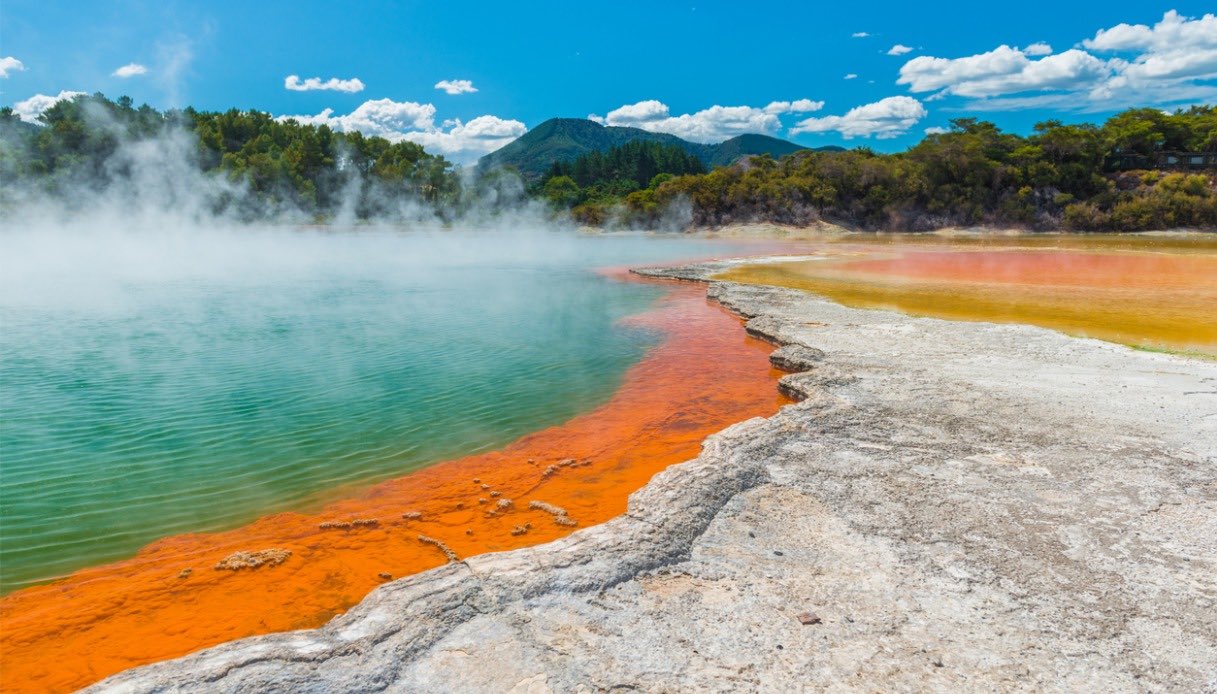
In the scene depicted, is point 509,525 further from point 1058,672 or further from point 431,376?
point 431,376

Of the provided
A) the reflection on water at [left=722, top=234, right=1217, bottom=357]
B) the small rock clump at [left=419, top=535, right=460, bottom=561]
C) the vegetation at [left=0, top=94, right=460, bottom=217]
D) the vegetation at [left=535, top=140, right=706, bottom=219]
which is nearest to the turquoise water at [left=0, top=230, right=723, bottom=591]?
the small rock clump at [left=419, top=535, right=460, bottom=561]

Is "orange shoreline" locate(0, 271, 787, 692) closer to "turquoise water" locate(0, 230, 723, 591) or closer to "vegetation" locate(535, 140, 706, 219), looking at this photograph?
"turquoise water" locate(0, 230, 723, 591)

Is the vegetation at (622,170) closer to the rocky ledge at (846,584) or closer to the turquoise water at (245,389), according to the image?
the turquoise water at (245,389)

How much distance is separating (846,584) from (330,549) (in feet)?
10.8

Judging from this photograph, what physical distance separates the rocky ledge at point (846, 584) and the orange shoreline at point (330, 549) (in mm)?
760

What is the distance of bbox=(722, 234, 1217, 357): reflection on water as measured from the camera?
35.3ft

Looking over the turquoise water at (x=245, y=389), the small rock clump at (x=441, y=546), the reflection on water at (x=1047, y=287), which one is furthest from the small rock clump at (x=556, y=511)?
the reflection on water at (x=1047, y=287)

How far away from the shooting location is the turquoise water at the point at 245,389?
5215 mm

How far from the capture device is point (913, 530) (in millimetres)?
3939

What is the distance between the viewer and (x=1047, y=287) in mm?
16547

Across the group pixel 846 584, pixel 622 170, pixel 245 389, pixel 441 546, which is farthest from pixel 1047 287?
pixel 622 170

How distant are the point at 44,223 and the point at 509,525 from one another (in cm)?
5139

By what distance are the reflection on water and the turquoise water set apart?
568 centimetres

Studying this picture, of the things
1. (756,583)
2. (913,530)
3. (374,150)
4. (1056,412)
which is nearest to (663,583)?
(756,583)
